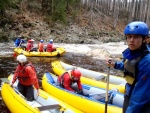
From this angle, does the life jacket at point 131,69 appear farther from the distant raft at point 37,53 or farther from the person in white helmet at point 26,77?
the distant raft at point 37,53

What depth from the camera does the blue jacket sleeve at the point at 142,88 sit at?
202cm

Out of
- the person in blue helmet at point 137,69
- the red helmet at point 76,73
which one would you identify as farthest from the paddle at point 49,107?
the person in blue helmet at point 137,69

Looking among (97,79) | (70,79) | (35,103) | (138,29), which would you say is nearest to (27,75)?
(35,103)

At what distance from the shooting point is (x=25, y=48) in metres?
15.5

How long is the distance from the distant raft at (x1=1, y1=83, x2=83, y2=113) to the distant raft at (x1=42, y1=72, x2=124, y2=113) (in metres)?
0.43

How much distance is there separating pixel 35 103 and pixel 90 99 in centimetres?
162

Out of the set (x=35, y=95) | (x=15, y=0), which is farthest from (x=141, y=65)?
(x=15, y=0)

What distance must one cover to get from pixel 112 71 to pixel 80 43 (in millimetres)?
13025

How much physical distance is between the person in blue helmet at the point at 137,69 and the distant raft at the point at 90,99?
2706 mm

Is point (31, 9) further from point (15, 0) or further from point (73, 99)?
point (73, 99)

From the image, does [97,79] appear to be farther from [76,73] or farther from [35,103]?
[35,103]

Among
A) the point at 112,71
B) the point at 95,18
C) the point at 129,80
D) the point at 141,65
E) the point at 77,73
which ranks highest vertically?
the point at 95,18

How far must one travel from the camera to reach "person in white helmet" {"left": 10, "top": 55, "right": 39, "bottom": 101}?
563cm

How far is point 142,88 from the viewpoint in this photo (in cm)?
204
